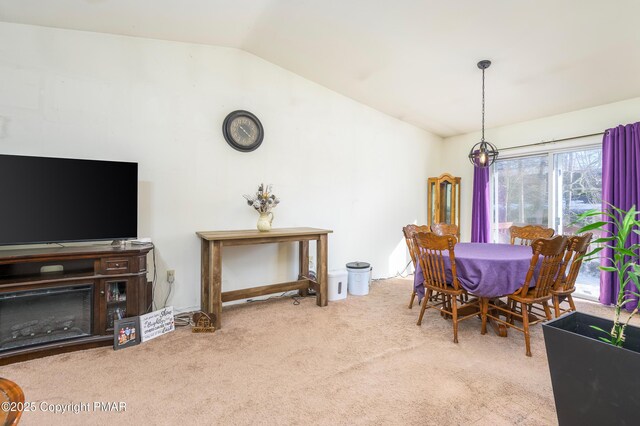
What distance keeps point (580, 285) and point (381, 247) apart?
2529 mm

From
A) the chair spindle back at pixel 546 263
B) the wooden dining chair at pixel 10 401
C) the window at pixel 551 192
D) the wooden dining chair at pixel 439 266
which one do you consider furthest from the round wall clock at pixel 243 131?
the window at pixel 551 192

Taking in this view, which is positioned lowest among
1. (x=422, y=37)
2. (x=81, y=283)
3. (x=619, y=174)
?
(x=81, y=283)

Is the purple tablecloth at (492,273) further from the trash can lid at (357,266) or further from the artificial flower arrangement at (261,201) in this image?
the artificial flower arrangement at (261,201)

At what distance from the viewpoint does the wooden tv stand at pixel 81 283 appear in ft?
7.01

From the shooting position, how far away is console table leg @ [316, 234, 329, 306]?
11.1 ft

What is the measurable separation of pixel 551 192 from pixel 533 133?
841 mm

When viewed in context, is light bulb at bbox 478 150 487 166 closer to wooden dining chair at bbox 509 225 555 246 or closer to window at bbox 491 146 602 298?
wooden dining chair at bbox 509 225 555 246

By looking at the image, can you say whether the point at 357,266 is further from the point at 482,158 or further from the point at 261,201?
the point at 482,158

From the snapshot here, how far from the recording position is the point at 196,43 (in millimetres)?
3209

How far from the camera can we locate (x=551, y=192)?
13.4 feet

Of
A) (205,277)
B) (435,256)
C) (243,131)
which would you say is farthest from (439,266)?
(243,131)

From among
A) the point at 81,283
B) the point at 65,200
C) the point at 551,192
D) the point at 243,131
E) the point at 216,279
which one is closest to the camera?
the point at 81,283

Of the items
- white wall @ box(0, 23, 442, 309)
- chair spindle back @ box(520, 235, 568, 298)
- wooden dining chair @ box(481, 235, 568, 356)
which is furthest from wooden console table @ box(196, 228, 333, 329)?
chair spindle back @ box(520, 235, 568, 298)

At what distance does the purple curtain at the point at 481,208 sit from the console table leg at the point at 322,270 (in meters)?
2.69
